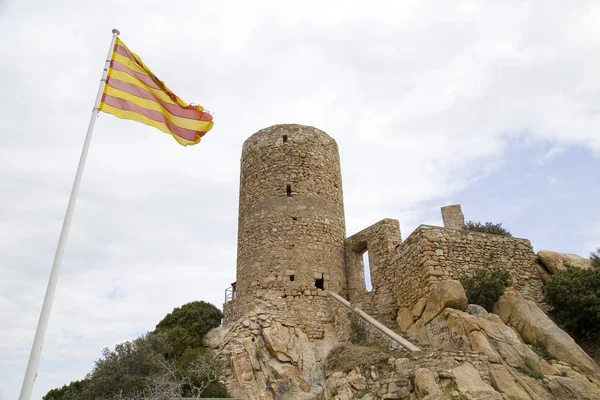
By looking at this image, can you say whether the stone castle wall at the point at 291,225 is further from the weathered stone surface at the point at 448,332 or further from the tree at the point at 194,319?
the weathered stone surface at the point at 448,332

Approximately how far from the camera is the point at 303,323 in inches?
550

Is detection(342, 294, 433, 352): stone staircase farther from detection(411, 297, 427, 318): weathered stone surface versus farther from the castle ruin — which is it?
detection(411, 297, 427, 318): weathered stone surface

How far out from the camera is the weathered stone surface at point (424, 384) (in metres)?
8.54

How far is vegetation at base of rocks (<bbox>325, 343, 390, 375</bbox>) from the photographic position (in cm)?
1054

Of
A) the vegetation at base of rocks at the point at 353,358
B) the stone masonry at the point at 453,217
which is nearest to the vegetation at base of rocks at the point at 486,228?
the stone masonry at the point at 453,217

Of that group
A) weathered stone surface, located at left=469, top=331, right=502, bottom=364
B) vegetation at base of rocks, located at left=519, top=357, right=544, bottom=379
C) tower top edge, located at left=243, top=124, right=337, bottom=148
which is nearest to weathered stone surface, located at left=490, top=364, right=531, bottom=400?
weathered stone surface, located at left=469, top=331, right=502, bottom=364

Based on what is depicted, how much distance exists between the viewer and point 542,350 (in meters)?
A: 10.4

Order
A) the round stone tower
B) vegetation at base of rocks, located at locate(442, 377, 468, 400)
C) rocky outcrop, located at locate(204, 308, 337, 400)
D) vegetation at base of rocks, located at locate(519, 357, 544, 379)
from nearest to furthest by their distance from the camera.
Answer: vegetation at base of rocks, located at locate(442, 377, 468, 400)
vegetation at base of rocks, located at locate(519, 357, 544, 379)
rocky outcrop, located at locate(204, 308, 337, 400)
the round stone tower

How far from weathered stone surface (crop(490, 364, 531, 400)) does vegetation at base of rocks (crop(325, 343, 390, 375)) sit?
2.26 meters

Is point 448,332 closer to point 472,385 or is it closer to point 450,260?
point 472,385

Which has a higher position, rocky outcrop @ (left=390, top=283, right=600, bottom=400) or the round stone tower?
the round stone tower

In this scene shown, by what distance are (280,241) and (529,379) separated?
27.4 ft

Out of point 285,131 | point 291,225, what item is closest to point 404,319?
point 291,225

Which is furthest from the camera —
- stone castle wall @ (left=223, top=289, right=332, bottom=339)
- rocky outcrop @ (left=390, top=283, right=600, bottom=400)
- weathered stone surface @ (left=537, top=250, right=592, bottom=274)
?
stone castle wall @ (left=223, top=289, right=332, bottom=339)
